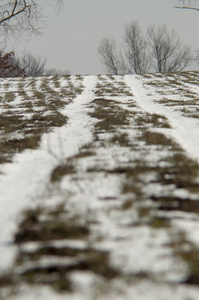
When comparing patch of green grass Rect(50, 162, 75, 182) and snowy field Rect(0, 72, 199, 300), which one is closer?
snowy field Rect(0, 72, 199, 300)

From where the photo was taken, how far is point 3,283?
1673mm

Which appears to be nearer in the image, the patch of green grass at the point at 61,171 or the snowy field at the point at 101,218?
the snowy field at the point at 101,218

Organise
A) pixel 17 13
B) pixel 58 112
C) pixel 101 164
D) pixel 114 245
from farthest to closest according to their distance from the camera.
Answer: pixel 17 13
pixel 58 112
pixel 101 164
pixel 114 245

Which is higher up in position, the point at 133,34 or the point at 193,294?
the point at 133,34

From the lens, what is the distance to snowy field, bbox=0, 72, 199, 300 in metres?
1.69

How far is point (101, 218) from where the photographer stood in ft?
7.87

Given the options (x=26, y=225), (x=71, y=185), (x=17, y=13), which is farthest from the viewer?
(x=17, y=13)

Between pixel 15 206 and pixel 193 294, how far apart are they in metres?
1.98

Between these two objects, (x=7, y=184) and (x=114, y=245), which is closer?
(x=114, y=245)

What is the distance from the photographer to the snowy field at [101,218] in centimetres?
169

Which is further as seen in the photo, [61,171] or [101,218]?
[61,171]

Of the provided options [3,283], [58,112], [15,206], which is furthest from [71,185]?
[58,112]

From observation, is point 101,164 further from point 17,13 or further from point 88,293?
point 17,13

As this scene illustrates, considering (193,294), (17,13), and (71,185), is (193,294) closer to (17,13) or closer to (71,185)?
(71,185)
